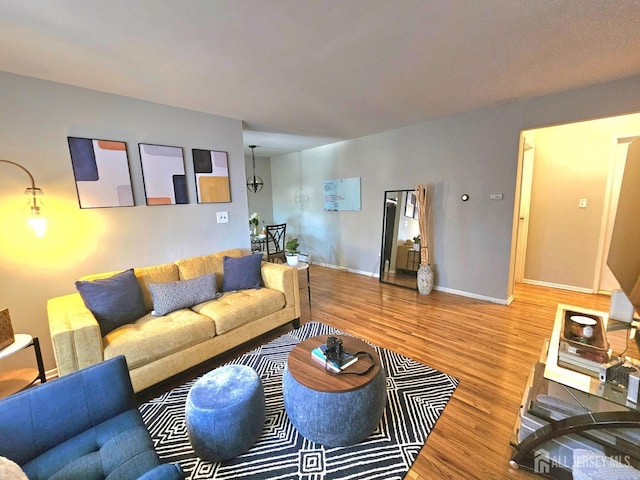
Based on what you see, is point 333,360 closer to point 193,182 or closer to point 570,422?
point 570,422

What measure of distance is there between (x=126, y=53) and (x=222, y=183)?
1501 millimetres

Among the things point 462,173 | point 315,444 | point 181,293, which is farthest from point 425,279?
point 181,293

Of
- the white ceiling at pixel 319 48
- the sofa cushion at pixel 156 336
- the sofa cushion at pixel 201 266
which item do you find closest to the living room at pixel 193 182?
the white ceiling at pixel 319 48

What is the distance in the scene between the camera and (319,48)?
1.82 m

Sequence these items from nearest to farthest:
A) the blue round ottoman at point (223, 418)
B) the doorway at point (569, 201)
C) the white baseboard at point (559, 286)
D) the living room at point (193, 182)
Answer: the blue round ottoman at point (223, 418) < the living room at point (193, 182) < the doorway at point (569, 201) < the white baseboard at point (559, 286)

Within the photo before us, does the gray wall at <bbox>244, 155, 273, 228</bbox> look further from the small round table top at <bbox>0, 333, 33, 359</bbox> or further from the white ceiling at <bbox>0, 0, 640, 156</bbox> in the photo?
the small round table top at <bbox>0, 333, 33, 359</bbox>

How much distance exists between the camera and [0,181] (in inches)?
77.7

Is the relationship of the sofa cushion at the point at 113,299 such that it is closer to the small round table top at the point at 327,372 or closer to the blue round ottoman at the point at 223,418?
the blue round ottoman at the point at 223,418

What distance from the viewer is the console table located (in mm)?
1212

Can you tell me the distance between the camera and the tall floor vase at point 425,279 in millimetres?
3775

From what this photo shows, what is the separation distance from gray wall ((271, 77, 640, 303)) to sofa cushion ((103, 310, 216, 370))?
323 cm

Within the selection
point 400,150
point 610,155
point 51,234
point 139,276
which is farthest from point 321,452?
point 610,155

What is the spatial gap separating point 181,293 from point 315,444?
166cm

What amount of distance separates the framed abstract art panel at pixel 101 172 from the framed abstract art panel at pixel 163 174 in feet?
0.51
